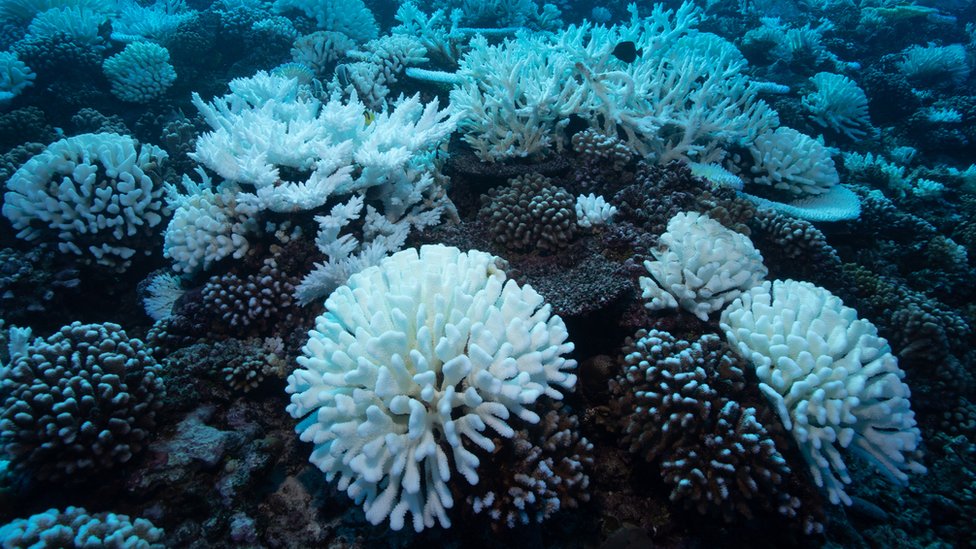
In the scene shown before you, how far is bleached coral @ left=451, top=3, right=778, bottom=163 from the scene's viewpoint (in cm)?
524

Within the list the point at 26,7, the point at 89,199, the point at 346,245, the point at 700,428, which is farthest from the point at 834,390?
the point at 26,7

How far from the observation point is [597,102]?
568cm

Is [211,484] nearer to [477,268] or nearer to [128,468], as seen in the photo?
[128,468]

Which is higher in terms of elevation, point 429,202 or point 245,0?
point 245,0

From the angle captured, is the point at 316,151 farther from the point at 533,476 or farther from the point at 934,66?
the point at 934,66

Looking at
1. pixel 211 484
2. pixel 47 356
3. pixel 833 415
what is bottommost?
pixel 211 484

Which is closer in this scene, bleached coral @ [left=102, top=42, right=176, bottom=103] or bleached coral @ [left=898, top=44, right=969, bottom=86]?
bleached coral @ [left=102, top=42, right=176, bottom=103]

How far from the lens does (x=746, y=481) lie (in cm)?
248

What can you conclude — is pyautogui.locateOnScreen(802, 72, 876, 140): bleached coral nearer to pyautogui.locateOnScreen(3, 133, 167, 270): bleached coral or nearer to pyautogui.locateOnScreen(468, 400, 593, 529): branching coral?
pyautogui.locateOnScreen(468, 400, 593, 529): branching coral

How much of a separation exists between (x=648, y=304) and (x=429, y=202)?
2.60 meters

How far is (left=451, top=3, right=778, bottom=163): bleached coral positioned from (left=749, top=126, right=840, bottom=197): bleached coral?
1.09ft

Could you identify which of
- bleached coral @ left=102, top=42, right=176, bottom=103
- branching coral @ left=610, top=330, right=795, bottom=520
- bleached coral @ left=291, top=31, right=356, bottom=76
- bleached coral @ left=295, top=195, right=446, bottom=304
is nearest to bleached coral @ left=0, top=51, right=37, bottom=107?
bleached coral @ left=102, top=42, right=176, bottom=103

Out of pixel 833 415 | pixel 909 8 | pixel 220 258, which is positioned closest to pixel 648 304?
pixel 833 415

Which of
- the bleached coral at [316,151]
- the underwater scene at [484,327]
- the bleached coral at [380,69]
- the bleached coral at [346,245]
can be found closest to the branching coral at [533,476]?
the underwater scene at [484,327]
